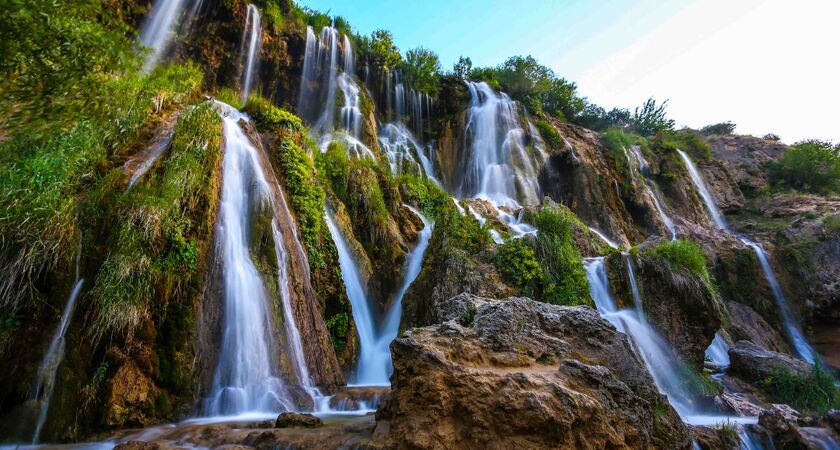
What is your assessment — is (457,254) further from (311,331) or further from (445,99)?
(445,99)

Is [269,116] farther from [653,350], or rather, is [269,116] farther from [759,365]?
[759,365]

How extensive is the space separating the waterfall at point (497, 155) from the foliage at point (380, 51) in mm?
4558

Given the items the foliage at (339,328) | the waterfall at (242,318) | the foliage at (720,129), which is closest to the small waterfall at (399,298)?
the foliage at (339,328)

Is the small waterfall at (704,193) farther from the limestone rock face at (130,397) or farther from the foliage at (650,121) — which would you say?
the limestone rock face at (130,397)

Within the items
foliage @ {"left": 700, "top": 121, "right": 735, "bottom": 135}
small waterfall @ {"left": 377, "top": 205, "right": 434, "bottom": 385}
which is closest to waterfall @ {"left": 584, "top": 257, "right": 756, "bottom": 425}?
small waterfall @ {"left": 377, "top": 205, "right": 434, "bottom": 385}

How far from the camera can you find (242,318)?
601 cm

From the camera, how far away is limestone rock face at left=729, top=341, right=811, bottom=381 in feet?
29.1

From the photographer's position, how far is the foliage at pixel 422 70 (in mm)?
22047

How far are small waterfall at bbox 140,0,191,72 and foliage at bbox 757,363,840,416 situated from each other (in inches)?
696

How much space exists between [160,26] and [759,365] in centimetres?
1869

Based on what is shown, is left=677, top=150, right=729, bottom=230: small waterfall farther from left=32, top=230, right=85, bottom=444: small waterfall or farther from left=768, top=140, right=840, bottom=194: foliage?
left=32, top=230, right=85, bottom=444: small waterfall

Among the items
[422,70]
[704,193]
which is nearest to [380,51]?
[422,70]

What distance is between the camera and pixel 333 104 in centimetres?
1712

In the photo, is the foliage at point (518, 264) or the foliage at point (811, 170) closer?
the foliage at point (518, 264)
